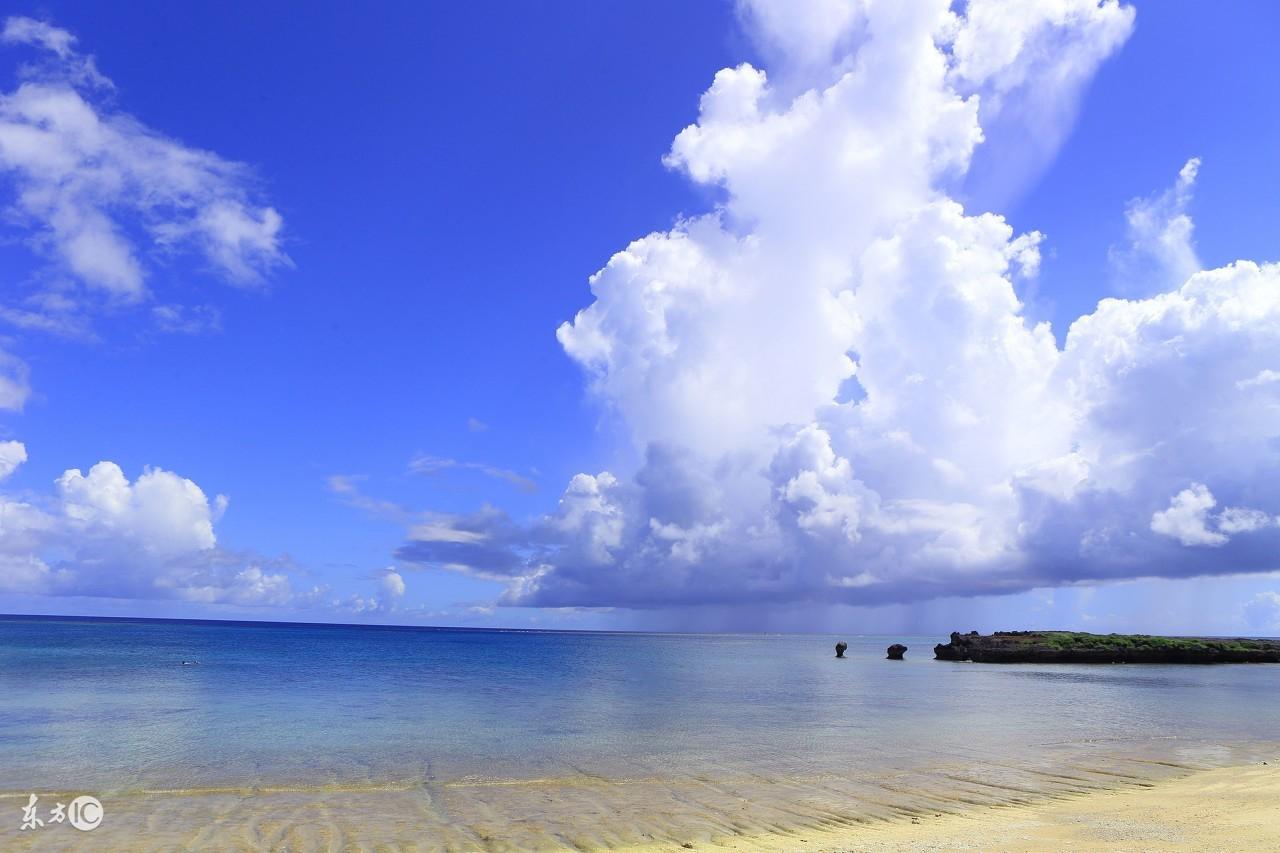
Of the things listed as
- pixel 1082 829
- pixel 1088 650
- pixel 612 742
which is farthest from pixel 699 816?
pixel 1088 650

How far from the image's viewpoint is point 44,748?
2984cm

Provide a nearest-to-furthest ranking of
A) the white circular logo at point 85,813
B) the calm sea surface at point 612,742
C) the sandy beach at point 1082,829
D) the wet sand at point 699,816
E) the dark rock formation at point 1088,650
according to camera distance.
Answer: the sandy beach at point 1082,829 → the wet sand at point 699,816 → the white circular logo at point 85,813 → the calm sea surface at point 612,742 → the dark rock formation at point 1088,650

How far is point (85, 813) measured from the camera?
20250mm

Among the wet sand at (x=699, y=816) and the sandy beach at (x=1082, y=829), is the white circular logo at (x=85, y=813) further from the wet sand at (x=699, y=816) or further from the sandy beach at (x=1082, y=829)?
the sandy beach at (x=1082, y=829)

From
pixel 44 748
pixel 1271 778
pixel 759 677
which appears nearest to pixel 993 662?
pixel 759 677

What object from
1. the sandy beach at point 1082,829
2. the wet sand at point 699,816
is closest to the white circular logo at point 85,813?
the wet sand at point 699,816

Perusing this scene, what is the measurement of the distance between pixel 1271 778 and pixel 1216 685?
6371 cm

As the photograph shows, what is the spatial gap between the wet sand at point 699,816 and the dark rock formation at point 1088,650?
104078 mm

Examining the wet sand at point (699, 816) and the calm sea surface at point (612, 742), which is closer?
the wet sand at point (699, 816)

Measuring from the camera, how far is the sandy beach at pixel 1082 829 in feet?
52.5

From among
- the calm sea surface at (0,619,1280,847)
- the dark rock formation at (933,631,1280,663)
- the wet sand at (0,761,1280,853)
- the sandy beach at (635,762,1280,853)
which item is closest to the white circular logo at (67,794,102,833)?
the wet sand at (0,761,1280,853)

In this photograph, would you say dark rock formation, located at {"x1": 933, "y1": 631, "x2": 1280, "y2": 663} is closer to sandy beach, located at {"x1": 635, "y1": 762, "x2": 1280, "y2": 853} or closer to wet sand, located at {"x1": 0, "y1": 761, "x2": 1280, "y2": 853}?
wet sand, located at {"x1": 0, "y1": 761, "x2": 1280, "y2": 853}

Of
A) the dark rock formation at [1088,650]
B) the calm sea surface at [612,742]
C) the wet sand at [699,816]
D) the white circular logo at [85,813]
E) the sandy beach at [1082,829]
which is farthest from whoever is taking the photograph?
the dark rock formation at [1088,650]

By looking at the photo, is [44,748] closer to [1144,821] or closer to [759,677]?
[1144,821]
